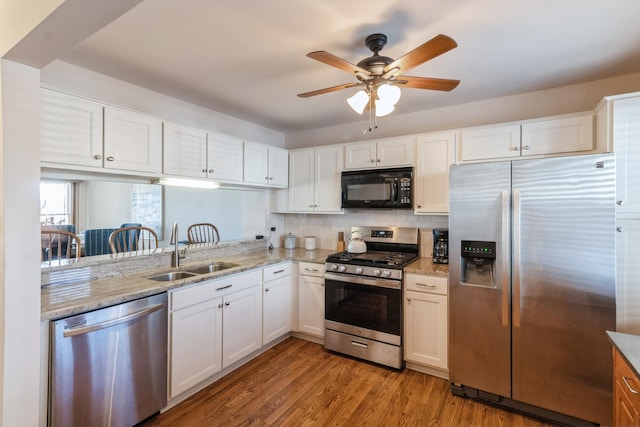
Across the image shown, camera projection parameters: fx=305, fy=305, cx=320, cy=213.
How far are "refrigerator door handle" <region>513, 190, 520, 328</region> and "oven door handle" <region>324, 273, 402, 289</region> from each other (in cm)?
87

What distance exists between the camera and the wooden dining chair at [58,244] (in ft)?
7.79

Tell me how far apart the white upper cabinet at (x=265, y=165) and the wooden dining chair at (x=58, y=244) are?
1.55 m

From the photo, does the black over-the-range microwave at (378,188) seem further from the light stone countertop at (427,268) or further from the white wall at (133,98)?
the white wall at (133,98)

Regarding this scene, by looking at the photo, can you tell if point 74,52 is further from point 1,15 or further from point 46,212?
point 46,212

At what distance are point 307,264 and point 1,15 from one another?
8.94 ft

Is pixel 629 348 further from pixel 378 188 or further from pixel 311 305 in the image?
pixel 311 305

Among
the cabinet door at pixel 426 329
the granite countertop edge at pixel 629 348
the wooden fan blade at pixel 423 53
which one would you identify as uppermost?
the wooden fan blade at pixel 423 53

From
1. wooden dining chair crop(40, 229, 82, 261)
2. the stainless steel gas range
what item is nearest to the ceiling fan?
the stainless steel gas range

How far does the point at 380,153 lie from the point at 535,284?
1810 millimetres

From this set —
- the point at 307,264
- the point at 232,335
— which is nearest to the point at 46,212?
the point at 232,335

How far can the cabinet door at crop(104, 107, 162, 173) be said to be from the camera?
218 centimetres

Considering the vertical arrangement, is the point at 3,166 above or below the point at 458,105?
below

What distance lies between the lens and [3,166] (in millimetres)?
1366

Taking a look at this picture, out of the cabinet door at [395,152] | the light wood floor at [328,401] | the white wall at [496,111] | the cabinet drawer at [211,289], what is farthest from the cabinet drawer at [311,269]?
the white wall at [496,111]
